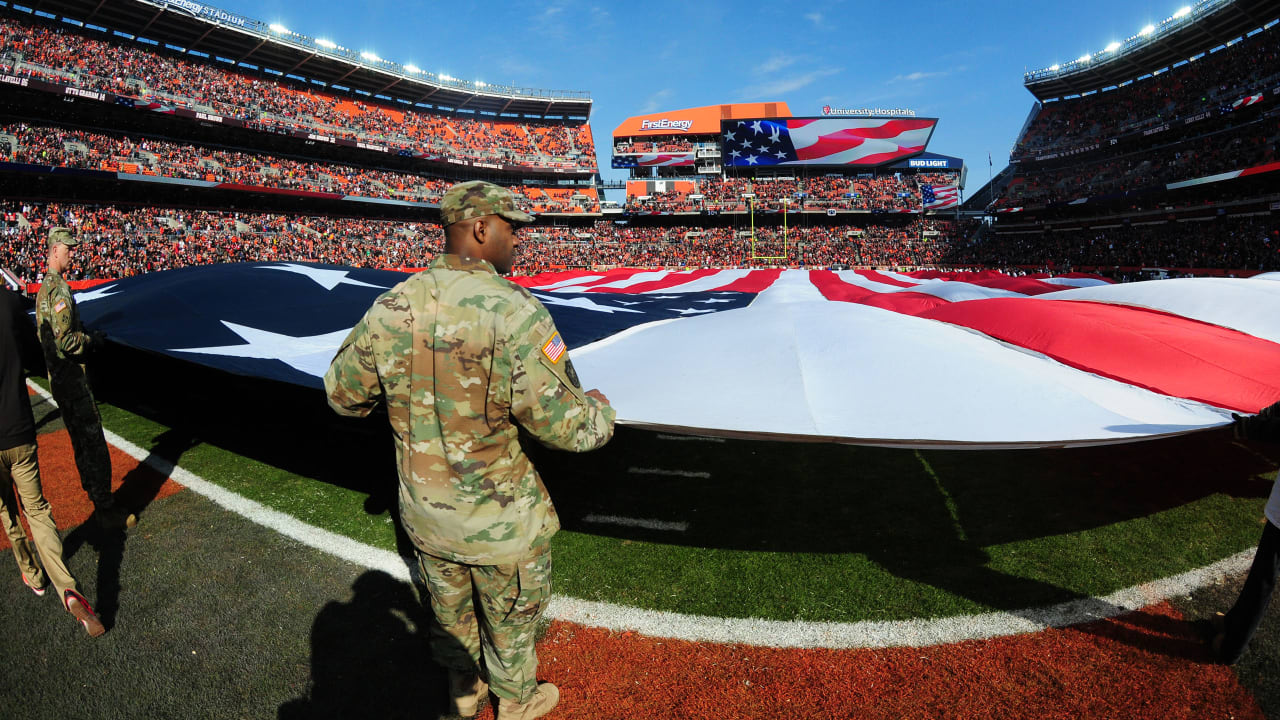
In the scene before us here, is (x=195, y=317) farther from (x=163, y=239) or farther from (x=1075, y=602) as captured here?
(x=163, y=239)

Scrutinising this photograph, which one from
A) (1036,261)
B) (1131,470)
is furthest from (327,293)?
(1036,261)

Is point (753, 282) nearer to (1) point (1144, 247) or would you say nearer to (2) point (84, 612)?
(2) point (84, 612)

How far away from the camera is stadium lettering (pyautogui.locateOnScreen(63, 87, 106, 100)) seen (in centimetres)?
2335

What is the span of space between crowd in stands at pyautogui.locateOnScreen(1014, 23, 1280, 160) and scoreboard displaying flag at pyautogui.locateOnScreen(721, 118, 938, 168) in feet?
28.0

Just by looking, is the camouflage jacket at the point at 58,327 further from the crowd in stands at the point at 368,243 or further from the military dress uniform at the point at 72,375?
the crowd in stands at the point at 368,243

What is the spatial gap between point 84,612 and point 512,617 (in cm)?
255

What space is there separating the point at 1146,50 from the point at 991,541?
4421 centimetres

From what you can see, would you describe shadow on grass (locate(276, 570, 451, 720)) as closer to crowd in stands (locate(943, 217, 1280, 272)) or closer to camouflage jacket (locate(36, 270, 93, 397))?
camouflage jacket (locate(36, 270, 93, 397))

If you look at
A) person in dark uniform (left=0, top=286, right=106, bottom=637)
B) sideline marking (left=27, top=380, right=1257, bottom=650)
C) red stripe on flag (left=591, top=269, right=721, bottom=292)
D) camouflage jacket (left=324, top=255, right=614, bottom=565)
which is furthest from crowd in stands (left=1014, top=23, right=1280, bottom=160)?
person in dark uniform (left=0, top=286, right=106, bottom=637)

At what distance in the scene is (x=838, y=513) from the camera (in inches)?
167

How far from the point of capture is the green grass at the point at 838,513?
10.7 ft

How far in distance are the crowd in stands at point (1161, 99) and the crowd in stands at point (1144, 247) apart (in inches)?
244

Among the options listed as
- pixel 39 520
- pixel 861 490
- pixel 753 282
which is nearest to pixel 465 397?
pixel 39 520

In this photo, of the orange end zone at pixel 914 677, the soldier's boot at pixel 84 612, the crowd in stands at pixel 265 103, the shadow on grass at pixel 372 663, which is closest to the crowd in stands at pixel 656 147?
the crowd in stands at pixel 265 103
